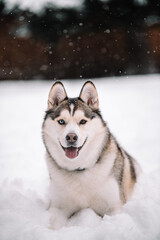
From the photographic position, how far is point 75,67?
25.9 ft

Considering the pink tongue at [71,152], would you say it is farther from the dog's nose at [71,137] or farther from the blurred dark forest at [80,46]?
the blurred dark forest at [80,46]

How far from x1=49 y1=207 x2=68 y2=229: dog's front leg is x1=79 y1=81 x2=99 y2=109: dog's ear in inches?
39.4

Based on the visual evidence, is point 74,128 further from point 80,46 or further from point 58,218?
point 80,46

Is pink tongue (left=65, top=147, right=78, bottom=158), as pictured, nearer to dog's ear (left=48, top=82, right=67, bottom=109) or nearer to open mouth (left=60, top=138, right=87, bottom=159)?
open mouth (left=60, top=138, right=87, bottom=159)

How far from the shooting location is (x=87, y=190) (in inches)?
92.0

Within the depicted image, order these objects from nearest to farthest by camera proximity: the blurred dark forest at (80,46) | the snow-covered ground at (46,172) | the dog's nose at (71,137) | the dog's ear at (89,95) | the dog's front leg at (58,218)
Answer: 1. the snow-covered ground at (46,172)
2. the dog's nose at (71,137)
3. the dog's front leg at (58,218)
4. the dog's ear at (89,95)
5. the blurred dark forest at (80,46)

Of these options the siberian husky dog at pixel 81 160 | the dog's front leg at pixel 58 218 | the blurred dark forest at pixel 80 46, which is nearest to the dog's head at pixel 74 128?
the siberian husky dog at pixel 81 160

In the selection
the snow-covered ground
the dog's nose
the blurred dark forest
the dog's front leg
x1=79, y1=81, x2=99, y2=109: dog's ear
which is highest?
the blurred dark forest

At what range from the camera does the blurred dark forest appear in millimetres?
4047

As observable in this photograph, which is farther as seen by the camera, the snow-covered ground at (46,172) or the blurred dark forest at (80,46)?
the blurred dark forest at (80,46)

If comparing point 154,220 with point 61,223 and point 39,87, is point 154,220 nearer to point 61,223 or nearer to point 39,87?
point 61,223

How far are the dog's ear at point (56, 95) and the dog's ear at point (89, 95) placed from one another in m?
0.17

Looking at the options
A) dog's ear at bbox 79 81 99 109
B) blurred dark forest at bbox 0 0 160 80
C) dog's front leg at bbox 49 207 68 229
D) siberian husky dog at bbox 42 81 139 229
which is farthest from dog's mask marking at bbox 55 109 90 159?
blurred dark forest at bbox 0 0 160 80

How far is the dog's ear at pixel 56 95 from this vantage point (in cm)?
248
